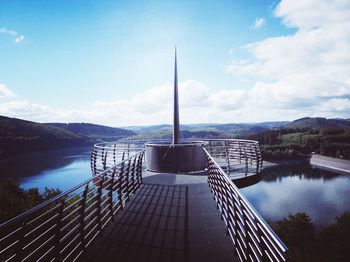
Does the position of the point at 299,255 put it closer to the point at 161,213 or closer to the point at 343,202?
the point at 343,202

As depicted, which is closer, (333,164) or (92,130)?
(333,164)

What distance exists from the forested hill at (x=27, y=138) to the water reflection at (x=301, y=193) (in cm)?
8820

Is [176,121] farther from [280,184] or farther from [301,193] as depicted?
[280,184]

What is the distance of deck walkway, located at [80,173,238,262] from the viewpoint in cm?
305

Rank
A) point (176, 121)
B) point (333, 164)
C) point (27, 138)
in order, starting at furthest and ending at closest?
point (27, 138)
point (333, 164)
point (176, 121)

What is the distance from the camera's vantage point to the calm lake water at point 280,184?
38.3m

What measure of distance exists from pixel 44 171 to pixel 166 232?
245ft

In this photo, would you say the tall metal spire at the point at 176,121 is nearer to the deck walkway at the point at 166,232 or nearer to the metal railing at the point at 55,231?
the deck walkway at the point at 166,232

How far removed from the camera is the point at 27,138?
97.7m

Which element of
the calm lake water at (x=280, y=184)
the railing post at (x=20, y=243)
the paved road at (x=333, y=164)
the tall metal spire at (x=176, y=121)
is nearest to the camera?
the railing post at (x=20, y=243)

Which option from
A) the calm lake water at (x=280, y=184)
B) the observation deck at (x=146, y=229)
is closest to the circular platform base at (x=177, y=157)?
the observation deck at (x=146, y=229)

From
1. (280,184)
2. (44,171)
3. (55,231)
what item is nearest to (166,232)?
(55,231)

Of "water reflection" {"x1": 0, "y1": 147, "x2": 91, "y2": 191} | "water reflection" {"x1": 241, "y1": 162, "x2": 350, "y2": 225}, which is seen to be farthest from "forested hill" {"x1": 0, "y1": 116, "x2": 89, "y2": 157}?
"water reflection" {"x1": 241, "y1": 162, "x2": 350, "y2": 225}

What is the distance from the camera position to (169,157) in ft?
29.4
